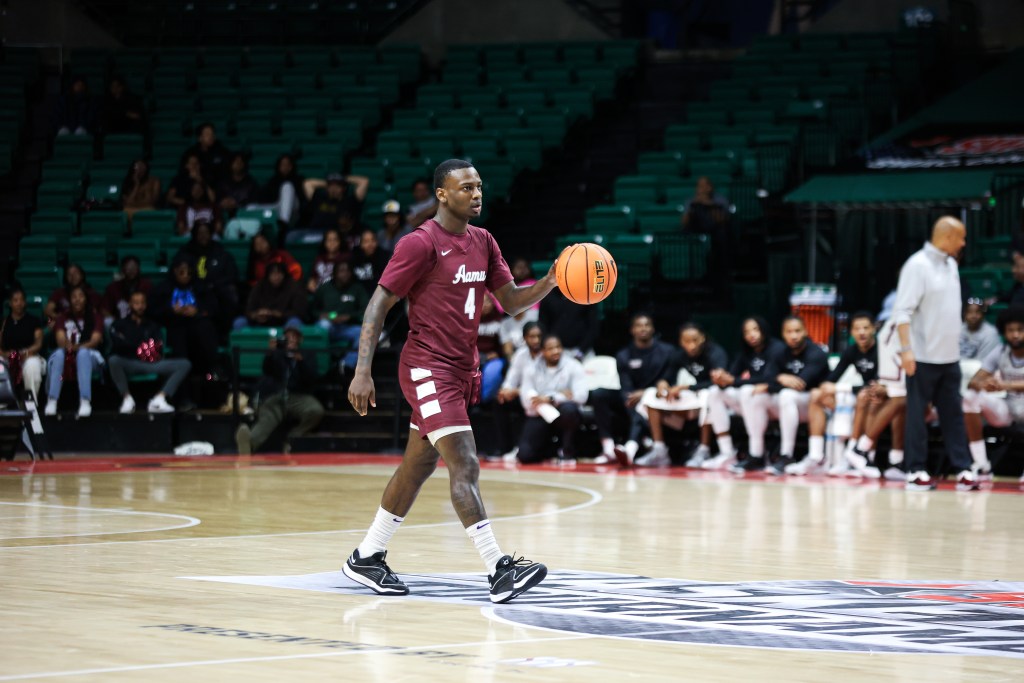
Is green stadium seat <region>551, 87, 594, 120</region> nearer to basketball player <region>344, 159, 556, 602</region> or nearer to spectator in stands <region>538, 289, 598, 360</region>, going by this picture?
spectator in stands <region>538, 289, 598, 360</region>

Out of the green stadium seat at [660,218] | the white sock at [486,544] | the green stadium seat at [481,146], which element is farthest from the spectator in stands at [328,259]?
the white sock at [486,544]

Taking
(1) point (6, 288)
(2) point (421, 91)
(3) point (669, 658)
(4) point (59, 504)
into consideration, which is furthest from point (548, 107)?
(3) point (669, 658)

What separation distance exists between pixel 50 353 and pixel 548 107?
25.5 ft

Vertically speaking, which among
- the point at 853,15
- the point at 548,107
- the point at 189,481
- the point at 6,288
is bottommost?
the point at 189,481

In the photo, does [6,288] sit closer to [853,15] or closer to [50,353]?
[50,353]

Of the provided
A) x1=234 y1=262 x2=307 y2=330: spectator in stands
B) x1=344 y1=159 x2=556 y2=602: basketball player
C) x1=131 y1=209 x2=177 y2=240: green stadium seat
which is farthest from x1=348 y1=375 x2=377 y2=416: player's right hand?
x1=131 y1=209 x2=177 y2=240: green stadium seat

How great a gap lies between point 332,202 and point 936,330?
9031 millimetres

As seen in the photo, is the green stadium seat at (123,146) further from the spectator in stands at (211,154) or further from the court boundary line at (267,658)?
the court boundary line at (267,658)

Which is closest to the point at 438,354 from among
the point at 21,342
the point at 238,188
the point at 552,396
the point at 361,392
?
the point at 361,392

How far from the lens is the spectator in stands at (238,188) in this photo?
64.6 feet

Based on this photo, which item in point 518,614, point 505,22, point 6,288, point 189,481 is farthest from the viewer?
point 505,22

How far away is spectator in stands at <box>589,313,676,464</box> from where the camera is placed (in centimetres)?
1545

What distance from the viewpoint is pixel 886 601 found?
19.8 ft

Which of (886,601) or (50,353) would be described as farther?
(50,353)
